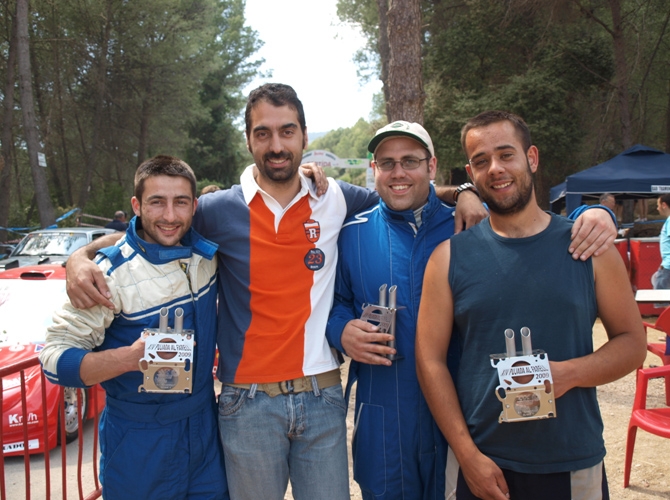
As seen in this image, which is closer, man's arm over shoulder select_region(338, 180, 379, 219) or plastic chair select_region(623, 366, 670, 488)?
man's arm over shoulder select_region(338, 180, 379, 219)

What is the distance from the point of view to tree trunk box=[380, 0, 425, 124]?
629 centimetres

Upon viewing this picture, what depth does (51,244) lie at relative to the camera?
33.2ft

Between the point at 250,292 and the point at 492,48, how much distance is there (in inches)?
727

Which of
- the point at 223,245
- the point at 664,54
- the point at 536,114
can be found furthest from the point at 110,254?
the point at 664,54

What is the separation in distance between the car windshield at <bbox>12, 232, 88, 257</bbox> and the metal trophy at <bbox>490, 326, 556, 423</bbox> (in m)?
9.70

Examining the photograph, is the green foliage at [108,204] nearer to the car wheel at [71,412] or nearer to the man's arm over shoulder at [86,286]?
the car wheel at [71,412]

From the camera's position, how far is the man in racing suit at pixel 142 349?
2.27m

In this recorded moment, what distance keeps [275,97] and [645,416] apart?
11.5ft

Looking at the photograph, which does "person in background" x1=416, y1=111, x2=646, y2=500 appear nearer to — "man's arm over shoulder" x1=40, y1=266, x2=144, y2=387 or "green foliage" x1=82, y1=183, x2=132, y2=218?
"man's arm over shoulder" x1=40, y1=266, x2=144, y2=387

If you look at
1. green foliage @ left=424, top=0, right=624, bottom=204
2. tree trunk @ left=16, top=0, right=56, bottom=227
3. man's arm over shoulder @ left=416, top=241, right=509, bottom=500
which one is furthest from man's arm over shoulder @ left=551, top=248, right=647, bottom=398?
tree trunk @ left=16, top=0, right=56, bottom=227

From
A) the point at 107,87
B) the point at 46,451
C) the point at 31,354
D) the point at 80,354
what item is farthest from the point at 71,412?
the point at 107,87

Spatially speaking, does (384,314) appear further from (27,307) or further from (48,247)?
(48,247)

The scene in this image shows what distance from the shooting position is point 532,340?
6.76ft

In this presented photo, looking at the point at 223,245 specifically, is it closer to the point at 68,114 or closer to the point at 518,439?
the point at 518,439
